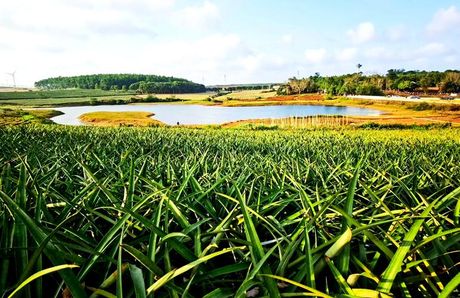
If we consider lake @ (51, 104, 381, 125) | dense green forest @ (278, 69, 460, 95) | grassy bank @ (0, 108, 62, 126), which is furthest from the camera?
dense green forest @ (278, 69, 460, 95)

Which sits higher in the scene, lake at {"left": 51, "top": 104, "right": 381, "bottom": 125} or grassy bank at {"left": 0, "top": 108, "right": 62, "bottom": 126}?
grassy bank at {"left": 0, "top": 108, "right": 62, "bottom": 126}

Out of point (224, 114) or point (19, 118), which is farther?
point (224, 114)

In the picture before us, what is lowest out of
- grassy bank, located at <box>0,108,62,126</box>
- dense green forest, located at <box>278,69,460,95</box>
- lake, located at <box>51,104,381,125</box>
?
lake, located at <box>51,104,381,125</box>

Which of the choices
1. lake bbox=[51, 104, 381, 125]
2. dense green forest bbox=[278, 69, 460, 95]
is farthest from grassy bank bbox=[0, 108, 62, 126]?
dense green forest bbox=[278, 69, 460, 95]

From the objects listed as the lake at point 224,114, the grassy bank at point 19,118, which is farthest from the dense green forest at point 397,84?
the grassy bank at point 19,118

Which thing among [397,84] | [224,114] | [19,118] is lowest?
[224,114]

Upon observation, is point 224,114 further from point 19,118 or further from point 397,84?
point 397,84

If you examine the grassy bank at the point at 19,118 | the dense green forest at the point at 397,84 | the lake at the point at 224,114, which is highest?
the dense green forest at the point at 397,84

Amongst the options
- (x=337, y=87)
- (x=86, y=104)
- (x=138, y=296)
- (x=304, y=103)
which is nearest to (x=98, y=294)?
(x=138, y=296)

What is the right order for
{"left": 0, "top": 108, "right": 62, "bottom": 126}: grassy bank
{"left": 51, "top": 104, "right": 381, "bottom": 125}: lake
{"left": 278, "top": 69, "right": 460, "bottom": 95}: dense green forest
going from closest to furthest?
{"left": 0, "top": 108, "right": 62, "bottom": 126}: grassy bank → {"left": 51, "top": 104, "right": 381, "bottom": 125}: lake → {"left": 278, "top": 69, "right": 460, "bottom": 95}: dense green forest

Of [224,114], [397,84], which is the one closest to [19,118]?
[224,114]

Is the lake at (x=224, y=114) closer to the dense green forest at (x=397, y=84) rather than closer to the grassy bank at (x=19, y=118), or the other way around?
the grassy bank at (x=19, y=118)

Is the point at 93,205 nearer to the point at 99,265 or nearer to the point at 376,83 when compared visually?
the point at 99,265

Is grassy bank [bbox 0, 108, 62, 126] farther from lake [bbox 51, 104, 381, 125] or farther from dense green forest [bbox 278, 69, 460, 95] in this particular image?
dense green forest [bbox 278, 69, 460, 95]
